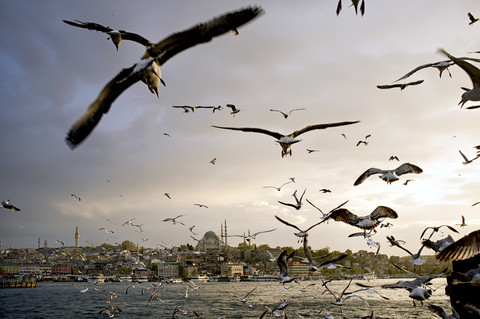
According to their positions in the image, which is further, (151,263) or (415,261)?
(151,263)

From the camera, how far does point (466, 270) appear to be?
3477 mm

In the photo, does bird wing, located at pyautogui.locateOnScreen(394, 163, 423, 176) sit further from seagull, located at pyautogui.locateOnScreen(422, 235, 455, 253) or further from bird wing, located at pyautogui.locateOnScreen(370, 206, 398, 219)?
seagull, located at pyautogui.locateOnScreen(422, 235, 455, 253)

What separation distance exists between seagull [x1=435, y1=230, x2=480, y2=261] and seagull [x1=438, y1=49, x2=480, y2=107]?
1489 millimetres

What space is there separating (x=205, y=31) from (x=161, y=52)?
48 cm

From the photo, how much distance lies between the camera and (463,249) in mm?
3074

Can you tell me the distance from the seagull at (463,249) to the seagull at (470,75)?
1489mm

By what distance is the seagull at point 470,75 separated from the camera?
11.3 feet

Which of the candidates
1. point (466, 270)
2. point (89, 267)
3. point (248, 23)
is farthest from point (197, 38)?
point (89, 267)

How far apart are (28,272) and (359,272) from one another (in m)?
128

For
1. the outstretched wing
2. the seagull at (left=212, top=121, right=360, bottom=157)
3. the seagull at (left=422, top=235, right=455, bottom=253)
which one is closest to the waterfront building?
the seagull at (left=212, top=121, right=360, bottom=157)

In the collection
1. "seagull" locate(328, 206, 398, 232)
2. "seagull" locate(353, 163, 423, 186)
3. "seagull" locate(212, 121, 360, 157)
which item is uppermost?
"seagull" locate(212, 121, 360, 157)

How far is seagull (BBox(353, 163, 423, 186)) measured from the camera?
6.32m

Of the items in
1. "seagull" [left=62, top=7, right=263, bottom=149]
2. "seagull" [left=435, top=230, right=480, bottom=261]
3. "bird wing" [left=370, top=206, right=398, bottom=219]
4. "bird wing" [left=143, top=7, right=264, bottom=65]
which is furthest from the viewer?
"bird wing" [left=370, top=206, right=398, bottom=219]

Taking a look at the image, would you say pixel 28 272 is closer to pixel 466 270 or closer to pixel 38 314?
pixel 38 314
